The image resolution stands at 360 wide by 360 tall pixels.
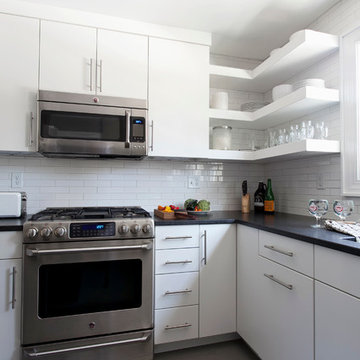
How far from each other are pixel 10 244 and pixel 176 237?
1032 mm

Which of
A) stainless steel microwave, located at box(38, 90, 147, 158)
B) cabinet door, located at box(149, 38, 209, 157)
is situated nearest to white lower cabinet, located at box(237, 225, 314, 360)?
cabinet door, located at box(149, 38, 209, 157)

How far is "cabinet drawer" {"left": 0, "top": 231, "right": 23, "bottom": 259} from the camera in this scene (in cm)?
161

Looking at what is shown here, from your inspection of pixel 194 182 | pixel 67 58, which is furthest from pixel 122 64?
pixel 194 182

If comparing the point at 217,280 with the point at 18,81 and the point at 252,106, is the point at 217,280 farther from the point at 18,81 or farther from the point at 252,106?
the point at 18,81

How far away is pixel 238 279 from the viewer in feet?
6.49

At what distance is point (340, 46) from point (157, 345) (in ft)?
8.03

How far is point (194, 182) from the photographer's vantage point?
101 inches

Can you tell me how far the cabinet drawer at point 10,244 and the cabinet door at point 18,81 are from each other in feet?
2.01

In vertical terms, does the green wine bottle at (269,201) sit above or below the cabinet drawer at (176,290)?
above

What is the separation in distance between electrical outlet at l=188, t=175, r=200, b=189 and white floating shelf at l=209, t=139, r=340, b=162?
0.37m

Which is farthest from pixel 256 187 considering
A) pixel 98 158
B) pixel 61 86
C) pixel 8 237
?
pixel 8 237

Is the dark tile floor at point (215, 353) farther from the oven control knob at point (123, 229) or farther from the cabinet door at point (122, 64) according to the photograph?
the cabinet door at point (122, 64)

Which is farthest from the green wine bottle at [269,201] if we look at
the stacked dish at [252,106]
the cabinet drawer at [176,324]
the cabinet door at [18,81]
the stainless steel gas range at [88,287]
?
the cabinet door at [18,81]

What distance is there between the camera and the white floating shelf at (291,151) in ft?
5.70
